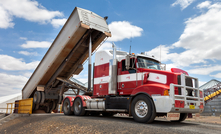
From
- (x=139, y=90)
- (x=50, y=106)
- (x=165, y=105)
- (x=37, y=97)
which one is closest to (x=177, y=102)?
(x=165, y=105)

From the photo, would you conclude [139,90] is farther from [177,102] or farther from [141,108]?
[177,102]

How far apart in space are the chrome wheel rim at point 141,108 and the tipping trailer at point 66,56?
166 inches

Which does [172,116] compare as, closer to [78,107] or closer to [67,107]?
[78,107]

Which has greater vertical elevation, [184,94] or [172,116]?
[184,94]

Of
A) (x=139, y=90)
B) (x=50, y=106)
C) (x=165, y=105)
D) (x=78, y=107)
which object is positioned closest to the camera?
(x=165, y=105)

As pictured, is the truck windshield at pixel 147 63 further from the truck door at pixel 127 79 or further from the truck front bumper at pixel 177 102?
the truck front bumper at pixel 177 102

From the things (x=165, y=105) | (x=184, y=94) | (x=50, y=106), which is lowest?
(x=50, y=106)

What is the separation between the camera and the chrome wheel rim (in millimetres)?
6357

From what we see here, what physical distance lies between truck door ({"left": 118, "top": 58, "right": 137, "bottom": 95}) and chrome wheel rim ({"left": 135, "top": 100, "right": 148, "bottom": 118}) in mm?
891

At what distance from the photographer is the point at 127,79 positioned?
762cm

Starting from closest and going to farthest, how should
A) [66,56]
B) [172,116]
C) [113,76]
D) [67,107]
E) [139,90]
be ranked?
[172,116] → [139,90] → [113,76] → [67,107] → [66,56]

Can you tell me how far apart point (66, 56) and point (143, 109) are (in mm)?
5713

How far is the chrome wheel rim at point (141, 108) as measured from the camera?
6.36 metres

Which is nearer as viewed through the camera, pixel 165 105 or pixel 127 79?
pixel 165 105
